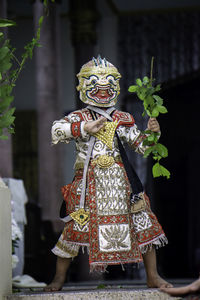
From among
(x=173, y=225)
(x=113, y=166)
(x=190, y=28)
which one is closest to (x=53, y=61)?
(x=190, y=28)

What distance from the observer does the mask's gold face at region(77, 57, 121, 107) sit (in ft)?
18.9

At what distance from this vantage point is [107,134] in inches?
225

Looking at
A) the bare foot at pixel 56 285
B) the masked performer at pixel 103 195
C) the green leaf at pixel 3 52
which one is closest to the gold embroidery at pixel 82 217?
the masked performer at pixel 103 195

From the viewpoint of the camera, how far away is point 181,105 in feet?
46.9

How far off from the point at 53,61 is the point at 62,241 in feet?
20.8

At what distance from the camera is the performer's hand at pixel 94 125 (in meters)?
5.54

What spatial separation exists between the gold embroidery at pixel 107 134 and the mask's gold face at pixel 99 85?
161 mm

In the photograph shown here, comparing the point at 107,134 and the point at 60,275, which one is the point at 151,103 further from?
the point at 60,275

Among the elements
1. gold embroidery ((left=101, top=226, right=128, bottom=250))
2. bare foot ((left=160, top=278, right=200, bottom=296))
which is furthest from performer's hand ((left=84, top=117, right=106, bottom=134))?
bare foot ((left=160, top=278, right=200, bottom=296))

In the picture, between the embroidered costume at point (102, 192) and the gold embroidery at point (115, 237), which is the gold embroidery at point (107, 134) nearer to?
the embroidered costume at point (102, 192)

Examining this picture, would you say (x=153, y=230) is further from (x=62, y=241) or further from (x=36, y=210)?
(x=36, y=210)

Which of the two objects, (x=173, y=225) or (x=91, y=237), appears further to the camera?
(x=173, y=225)

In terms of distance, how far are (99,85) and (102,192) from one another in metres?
0.74

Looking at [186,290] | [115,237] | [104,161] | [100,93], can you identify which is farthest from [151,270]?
[186,290]
